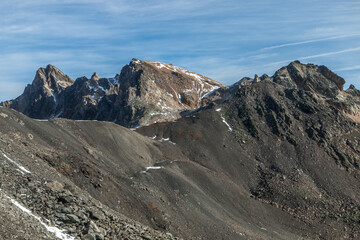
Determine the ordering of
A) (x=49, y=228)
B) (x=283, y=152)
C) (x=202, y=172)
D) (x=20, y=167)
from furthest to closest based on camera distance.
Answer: (x=283, y=152), (x=202, y=172), (x=20, y=167), (x=49, y=228)

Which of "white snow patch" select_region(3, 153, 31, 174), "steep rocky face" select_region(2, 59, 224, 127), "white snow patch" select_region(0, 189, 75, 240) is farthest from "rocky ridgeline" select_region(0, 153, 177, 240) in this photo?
"steep rocky face" select_region(2, 59, 224, 127)

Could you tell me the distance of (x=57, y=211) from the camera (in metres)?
28.4

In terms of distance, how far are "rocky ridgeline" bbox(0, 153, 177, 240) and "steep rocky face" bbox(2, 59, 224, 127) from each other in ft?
285

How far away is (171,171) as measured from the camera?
66500 mm

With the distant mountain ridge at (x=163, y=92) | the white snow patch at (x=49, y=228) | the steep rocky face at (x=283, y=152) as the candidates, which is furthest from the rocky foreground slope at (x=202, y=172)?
the distant mountain ridge at (x=163, y=92)

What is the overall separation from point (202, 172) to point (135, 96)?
6626 cm

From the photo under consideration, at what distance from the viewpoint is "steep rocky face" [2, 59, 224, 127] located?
128 meters

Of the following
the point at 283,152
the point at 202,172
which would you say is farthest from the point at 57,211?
the point at 283,152

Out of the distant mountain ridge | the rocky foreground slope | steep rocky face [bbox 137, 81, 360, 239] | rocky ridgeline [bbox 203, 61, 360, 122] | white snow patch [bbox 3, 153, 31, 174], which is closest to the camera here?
the rocky foreground slope

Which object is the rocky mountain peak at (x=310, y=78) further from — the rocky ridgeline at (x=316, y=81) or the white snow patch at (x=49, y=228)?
the white snow patch at (x=49, y=228)

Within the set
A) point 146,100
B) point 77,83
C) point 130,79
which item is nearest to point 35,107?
point 77,83

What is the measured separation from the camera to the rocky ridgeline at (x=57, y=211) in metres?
26.8

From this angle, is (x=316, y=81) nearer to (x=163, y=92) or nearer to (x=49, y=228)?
(x=163, y=92)

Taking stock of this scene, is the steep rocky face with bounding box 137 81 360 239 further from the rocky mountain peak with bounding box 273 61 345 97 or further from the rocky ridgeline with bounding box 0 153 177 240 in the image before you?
the rocky ridgeline with bounding box 0 153 177 240
